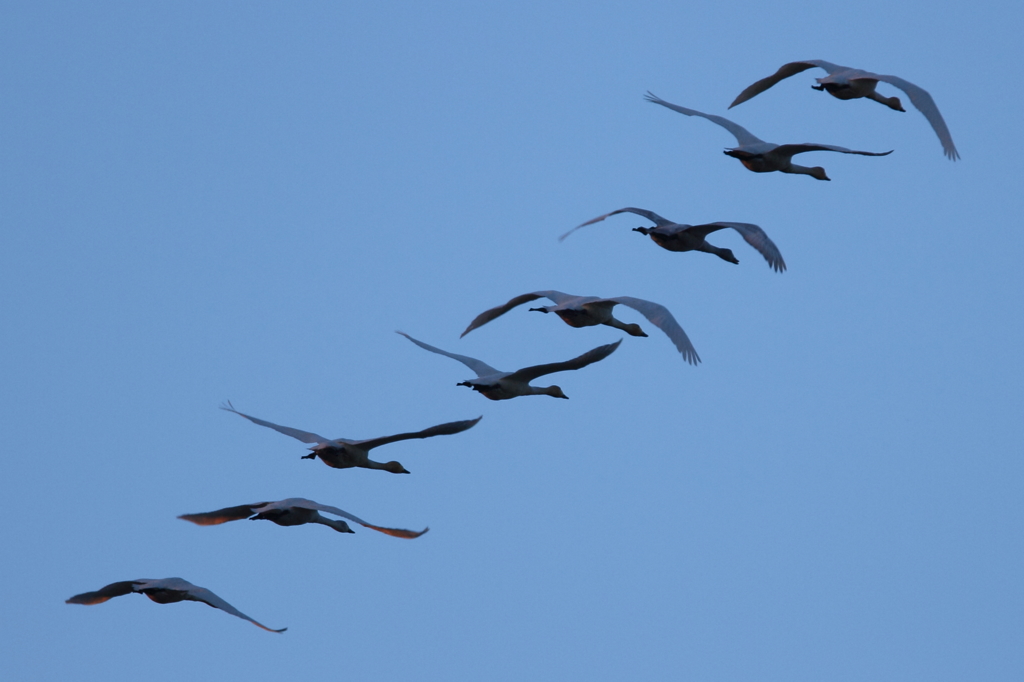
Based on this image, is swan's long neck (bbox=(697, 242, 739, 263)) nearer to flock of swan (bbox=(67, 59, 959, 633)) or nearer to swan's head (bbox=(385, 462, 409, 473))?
flock of swan (bbox=(67, 59, 959, 633))

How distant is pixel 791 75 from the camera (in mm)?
29781

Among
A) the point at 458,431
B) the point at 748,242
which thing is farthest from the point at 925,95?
the point at 458,431

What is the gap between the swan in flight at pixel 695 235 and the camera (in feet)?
91.1

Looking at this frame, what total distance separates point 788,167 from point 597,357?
658 centimetres

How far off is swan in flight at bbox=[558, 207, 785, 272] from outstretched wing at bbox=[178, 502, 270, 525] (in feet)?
25.2

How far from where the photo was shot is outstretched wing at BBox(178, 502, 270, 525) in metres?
26.2

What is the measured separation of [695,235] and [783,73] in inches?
143

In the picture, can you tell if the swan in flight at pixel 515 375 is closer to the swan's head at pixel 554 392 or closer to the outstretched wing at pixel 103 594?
the swan's head at pixel 554 392

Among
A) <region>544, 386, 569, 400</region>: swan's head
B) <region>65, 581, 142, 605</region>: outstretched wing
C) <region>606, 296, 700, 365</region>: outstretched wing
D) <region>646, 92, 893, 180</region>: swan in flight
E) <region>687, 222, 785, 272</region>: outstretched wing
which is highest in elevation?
<region>646, 92, 893, 180</region>: swan in flight

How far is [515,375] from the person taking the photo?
2688 cm

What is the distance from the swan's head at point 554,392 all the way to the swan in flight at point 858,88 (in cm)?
647

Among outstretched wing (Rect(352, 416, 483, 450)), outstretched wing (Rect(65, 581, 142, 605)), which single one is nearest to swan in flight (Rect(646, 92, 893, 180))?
outstretched wing (Rect(352, 416, 483, 450))

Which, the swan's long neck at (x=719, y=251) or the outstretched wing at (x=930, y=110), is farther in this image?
the swan's long neck at (x=719, y=251)

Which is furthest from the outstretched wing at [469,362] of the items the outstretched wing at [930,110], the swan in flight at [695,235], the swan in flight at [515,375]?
the outstretched wing at [930,110]
